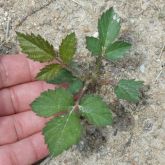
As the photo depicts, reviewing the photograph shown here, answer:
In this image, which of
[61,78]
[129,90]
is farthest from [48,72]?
[129,90]

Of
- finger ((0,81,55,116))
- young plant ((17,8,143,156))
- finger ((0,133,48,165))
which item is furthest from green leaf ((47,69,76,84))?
finger ((0,133,48,165))

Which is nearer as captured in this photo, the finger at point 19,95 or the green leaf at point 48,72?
the green leaf at point 48,72

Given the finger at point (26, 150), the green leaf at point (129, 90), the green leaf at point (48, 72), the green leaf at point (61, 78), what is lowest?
the finger at point (26, 150)

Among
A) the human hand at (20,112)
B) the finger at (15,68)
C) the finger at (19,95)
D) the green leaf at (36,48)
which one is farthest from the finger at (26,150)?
the green leaf at (36,48)

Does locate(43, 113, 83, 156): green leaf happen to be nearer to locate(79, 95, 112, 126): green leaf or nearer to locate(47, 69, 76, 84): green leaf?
locate(79, 95, 112, 126): green leaf

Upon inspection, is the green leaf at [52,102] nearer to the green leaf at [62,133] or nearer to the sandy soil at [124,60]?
the green leaf at [62,133]

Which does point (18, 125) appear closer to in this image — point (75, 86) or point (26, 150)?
point (26, 150)

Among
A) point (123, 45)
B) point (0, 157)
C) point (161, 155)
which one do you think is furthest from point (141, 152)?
point (0, 157)
